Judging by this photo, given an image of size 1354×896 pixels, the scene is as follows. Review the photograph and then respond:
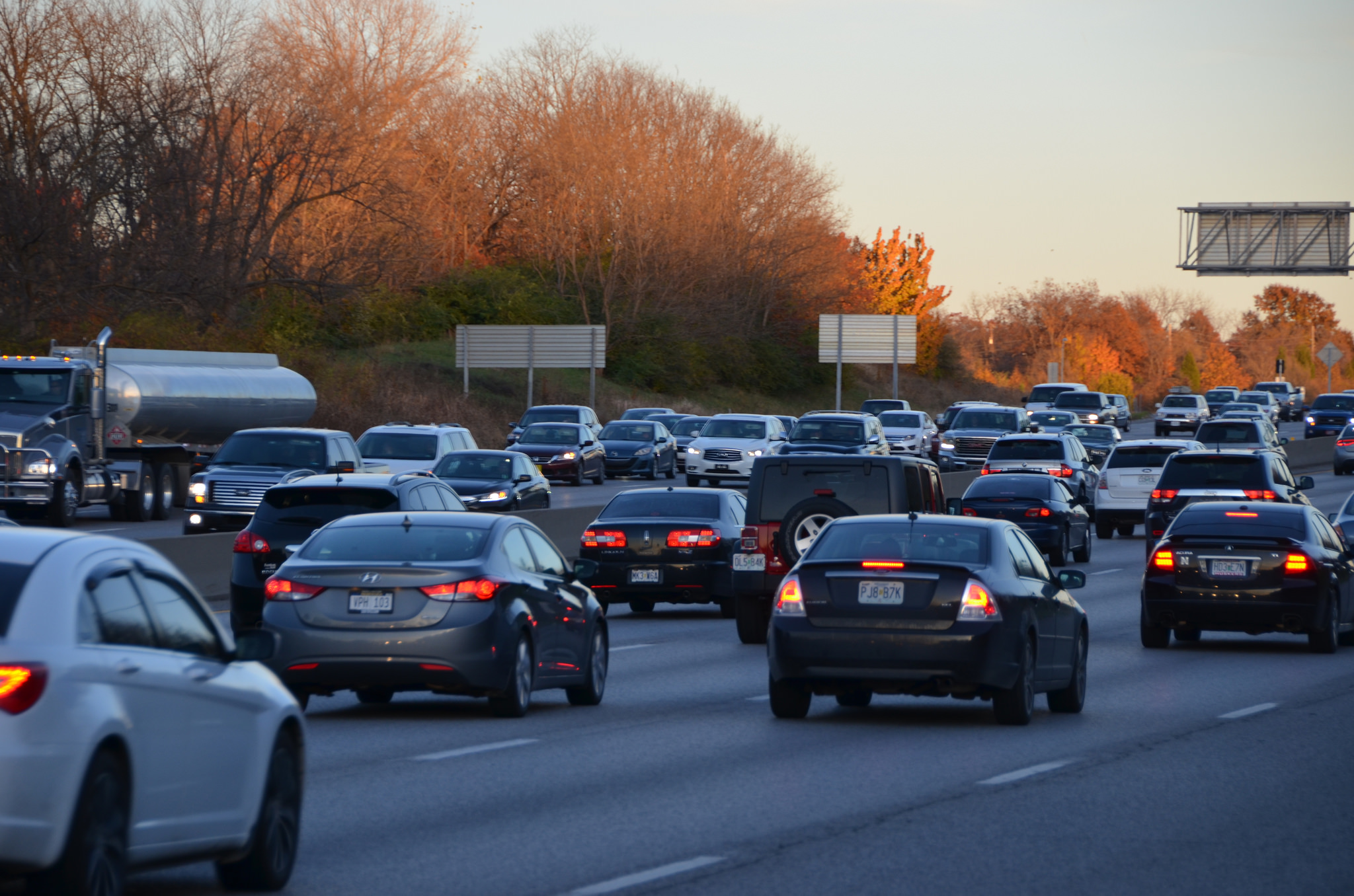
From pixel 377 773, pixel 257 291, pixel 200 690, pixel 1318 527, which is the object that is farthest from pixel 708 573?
pixel 257 291

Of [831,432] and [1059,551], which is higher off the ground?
[831,432]

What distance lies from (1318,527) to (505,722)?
33.5 feet

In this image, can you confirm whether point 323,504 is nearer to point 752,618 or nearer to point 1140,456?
point 752,618

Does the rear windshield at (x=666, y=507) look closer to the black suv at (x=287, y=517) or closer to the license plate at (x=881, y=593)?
the black suv at (x=287, y=517)

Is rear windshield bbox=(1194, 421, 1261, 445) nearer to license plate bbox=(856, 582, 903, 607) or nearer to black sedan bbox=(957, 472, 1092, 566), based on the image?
black sedan bbox=(957, 472, 1092, 566)

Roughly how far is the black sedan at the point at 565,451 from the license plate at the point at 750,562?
28.8 m

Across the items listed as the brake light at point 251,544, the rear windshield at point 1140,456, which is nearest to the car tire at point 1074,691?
the brake light at point 251,544

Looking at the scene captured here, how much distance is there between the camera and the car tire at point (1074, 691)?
48.1 feet

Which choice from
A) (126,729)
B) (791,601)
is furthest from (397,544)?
(126,729)

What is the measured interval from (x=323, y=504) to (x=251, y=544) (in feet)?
2.47

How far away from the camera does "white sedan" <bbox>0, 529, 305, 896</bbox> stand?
5.94 metres

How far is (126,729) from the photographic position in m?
6.33

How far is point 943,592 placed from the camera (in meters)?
13.2

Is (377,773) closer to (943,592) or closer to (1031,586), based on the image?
(943,592)
